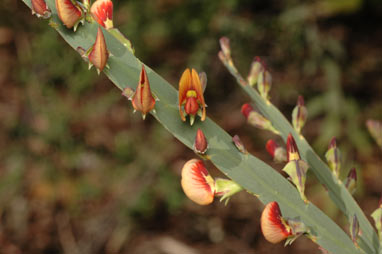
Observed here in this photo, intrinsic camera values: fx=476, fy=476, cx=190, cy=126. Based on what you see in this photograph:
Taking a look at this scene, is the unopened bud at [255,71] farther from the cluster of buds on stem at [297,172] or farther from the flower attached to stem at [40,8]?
the flower attached to stem at [40,8]

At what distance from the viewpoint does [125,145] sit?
2.23 m

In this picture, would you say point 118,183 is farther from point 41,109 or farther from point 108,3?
point 108,3

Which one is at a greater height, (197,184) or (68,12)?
(68,12)

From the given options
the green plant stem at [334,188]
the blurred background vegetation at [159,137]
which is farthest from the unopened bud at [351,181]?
the blurred background vegetation at [159,137]

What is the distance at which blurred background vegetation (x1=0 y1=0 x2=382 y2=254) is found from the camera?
7.14ft

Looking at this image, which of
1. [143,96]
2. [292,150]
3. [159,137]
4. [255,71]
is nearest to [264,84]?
[255,71]

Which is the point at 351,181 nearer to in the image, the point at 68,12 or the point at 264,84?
the point at 264,84

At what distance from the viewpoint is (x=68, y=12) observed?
0.55m

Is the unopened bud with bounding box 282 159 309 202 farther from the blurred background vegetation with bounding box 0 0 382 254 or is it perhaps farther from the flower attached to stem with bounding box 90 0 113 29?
the blurred background vegetation with bounding box 0 0 382 254

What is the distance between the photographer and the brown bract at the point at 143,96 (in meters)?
0.54

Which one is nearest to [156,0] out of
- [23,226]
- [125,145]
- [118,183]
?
[125,145]

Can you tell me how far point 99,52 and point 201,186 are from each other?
0.20 meters

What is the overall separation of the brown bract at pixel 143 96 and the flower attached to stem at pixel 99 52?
0.05 metres

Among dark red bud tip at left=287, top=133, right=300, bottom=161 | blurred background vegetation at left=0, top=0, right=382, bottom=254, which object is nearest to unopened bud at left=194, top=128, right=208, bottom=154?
dark red bud tip at left=287, top=133, right=300, bottom=161
